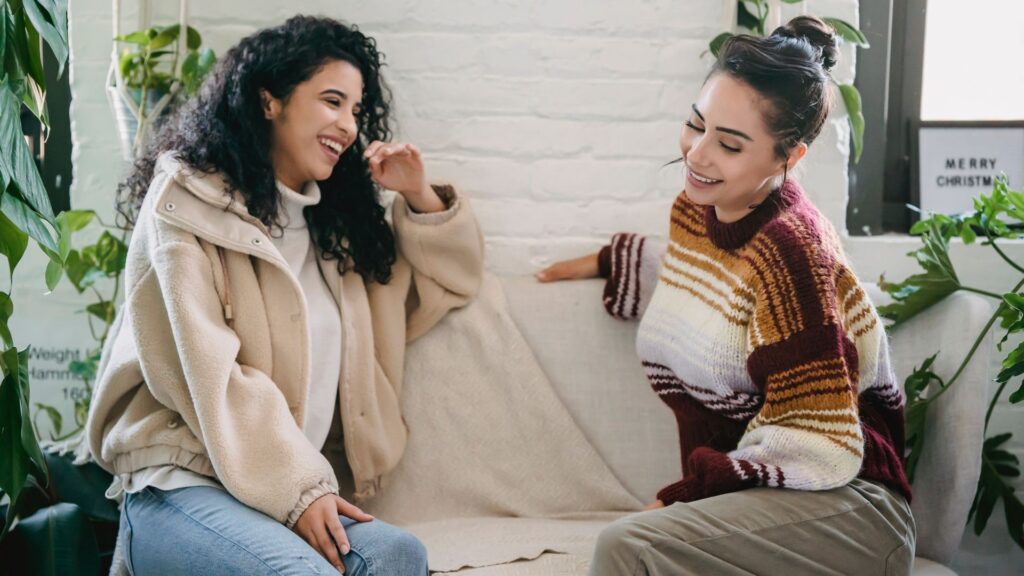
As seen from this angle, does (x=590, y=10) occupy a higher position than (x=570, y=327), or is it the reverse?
(x=590, y=10)

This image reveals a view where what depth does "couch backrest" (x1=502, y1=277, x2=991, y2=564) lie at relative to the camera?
167 cm

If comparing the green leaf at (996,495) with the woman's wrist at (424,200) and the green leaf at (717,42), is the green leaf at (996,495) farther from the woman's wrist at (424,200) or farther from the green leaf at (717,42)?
the woman's wrist at (424,200)

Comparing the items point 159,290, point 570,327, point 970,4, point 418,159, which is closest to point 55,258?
point 159,290

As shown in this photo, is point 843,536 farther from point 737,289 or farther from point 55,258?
point 55,258

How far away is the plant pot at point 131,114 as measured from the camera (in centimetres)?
189

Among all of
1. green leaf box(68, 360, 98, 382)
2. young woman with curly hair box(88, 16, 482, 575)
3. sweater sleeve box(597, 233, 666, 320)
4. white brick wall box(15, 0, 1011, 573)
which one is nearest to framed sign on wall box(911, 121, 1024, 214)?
white brick wall box(15, 0, 1011, 573)

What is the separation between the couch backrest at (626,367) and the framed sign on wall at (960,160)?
1.63 feet

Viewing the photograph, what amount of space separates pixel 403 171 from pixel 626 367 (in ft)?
1.85

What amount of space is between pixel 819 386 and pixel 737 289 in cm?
21

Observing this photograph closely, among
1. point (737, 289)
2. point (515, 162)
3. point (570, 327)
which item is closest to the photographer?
point (737, 289)

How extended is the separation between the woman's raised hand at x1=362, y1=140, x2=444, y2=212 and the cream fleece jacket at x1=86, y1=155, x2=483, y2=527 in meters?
0.25

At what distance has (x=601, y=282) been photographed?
198 centimetres

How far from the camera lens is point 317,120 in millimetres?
1686

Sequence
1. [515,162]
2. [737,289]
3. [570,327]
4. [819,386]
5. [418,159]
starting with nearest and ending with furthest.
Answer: [819,386] < [737,289] < [418,159] < [570,327] < [515,162]
